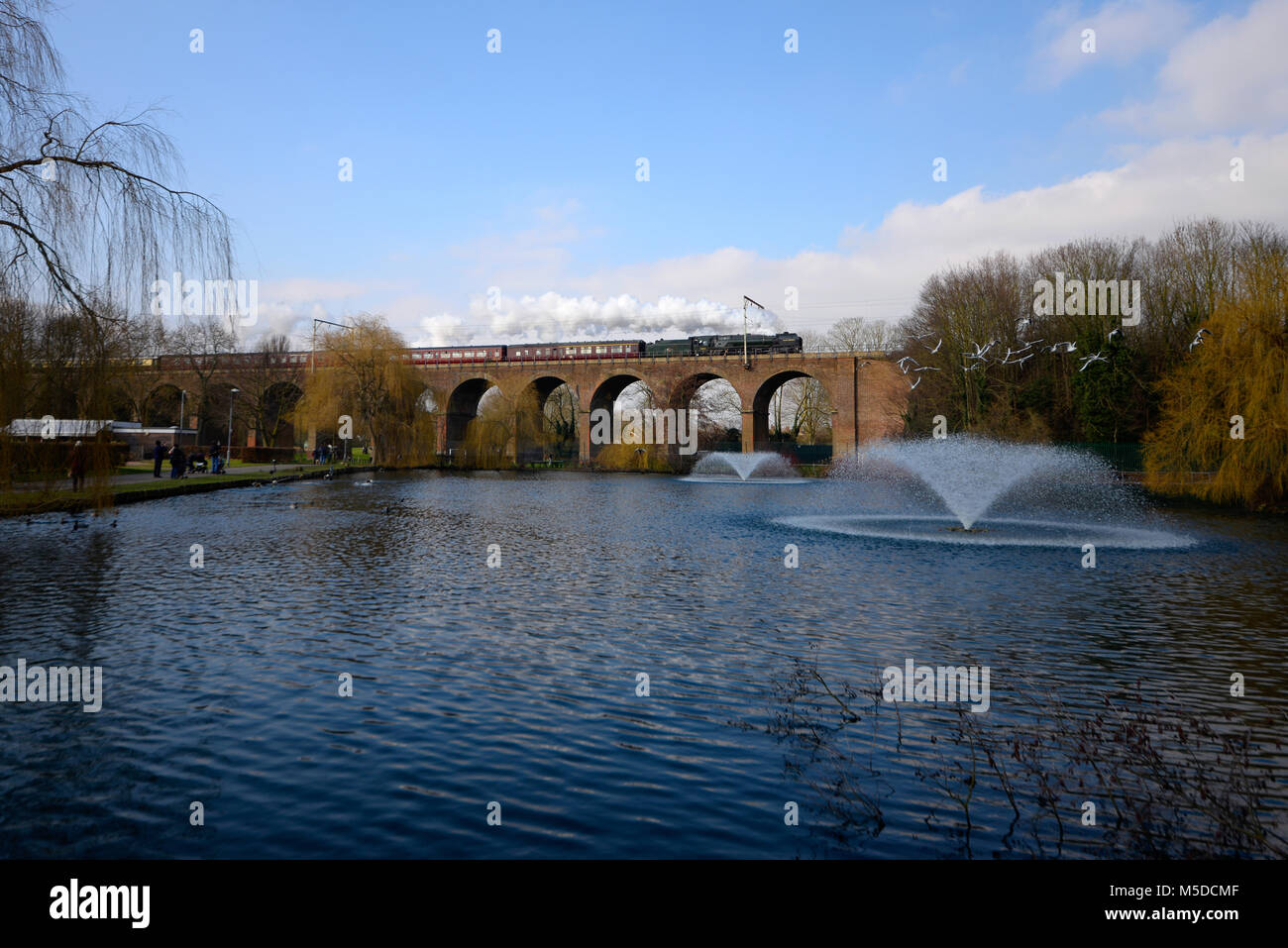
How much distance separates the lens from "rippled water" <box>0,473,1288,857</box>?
4.84 meters

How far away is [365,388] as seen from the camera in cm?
5069

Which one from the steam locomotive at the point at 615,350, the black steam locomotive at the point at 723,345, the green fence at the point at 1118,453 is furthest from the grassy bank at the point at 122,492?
the green fence at the point at 1118,453

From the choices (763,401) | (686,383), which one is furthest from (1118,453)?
(686,383)

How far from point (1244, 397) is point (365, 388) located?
139 ft

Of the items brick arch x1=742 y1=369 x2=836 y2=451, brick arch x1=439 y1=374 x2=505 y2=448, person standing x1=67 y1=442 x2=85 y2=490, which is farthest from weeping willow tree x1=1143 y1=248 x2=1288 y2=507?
brick arch x1=439 y1=374 x2=505 y2=448

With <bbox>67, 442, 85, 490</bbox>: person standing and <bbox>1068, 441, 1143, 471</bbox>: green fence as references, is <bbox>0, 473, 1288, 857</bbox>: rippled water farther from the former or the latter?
<bbox>1068, 441, 1143, 471</bbox>: green fence

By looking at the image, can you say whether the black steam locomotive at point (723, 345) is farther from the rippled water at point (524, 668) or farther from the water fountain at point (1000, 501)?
the rippled water at point (524, 668)

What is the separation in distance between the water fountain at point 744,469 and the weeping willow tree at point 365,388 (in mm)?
17652

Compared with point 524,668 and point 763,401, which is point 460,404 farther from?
point 524,668

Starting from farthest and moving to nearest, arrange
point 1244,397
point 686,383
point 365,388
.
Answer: point 686,383, point 365,388, point 1244,397

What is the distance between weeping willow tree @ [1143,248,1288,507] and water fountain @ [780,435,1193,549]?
9.16 feet

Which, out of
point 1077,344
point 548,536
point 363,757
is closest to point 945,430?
point 1077,344

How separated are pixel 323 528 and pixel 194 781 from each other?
50.5 ft
